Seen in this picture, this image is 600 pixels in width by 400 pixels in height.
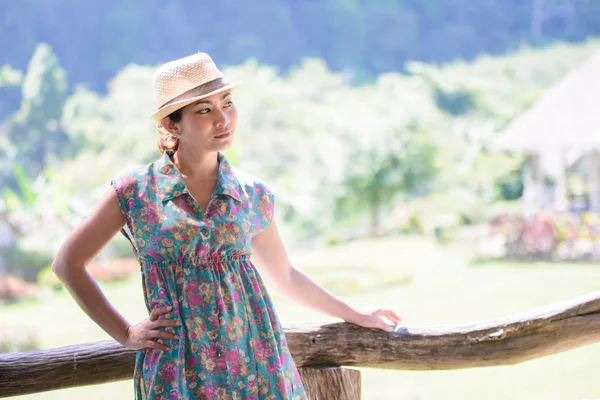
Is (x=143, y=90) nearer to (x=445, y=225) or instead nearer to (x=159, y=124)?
(x=445, y=225)

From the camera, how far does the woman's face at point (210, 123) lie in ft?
4.13

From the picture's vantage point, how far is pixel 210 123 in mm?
1258

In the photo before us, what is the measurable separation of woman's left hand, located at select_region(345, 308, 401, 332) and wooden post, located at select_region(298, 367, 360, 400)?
110mm

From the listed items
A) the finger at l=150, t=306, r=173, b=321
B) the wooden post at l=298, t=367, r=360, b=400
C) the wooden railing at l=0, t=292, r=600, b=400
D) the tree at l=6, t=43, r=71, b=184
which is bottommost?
the wooden post at l=298, t=367, r=360, b=400

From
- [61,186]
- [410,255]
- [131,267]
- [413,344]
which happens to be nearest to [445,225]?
[410,255]

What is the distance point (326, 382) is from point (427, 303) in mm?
7839

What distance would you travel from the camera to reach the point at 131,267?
30.5ft

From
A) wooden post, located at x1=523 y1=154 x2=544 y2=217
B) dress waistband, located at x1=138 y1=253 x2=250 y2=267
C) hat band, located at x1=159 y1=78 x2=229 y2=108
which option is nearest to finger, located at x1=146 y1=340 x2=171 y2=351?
dress waistband, located at x1=138 y1=253 x2=250 y2=267

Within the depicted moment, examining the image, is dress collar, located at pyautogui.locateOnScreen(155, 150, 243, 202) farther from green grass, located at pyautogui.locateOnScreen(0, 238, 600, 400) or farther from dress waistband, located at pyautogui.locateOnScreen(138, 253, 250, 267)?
green grass, located at pyautogui.locateOnScreen(0, 238, 600, 400)

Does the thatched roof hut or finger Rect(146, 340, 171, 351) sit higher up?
the thatched roof hut

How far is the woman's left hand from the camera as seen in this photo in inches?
59.4

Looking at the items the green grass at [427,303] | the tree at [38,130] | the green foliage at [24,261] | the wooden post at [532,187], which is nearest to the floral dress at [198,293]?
the green grass at [427,303]

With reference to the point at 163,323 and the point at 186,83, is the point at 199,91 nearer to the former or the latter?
the point at 186,83

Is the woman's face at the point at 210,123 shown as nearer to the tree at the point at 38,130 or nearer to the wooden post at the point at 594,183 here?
the wooden post at the point at 594,183
